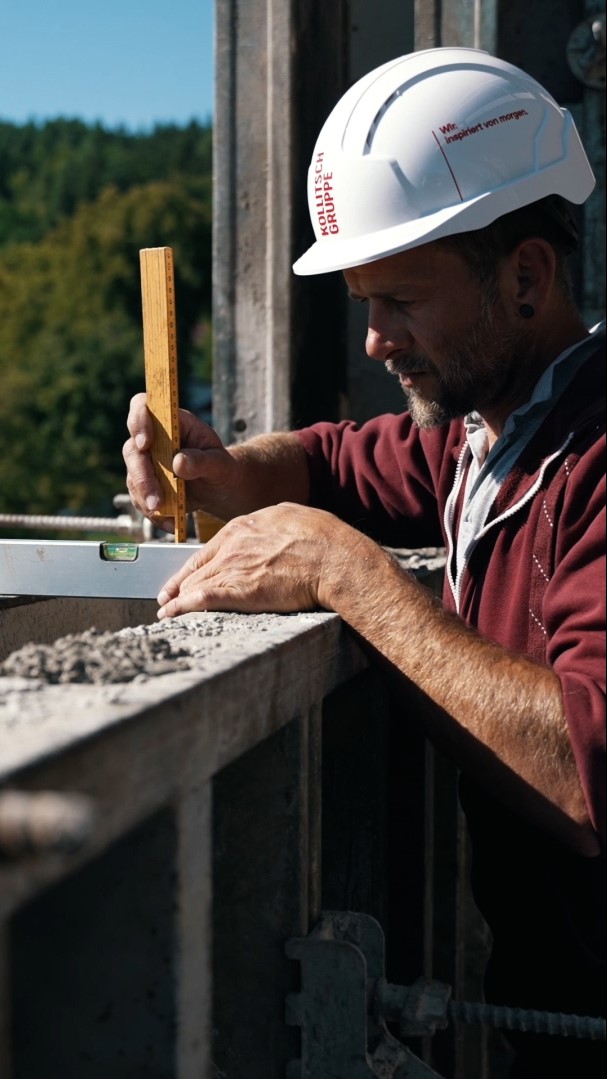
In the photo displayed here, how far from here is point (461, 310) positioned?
2.85 m

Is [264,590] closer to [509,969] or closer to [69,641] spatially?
[69,641]

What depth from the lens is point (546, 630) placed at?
7.96ft

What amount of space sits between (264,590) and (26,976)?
96cm

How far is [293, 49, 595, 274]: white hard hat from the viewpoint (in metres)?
2.77

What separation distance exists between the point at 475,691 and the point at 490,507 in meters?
0.57

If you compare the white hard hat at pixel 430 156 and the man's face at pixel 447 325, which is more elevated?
the white hard hat at pixel 430 156

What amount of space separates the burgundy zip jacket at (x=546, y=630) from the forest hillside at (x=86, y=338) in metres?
55.6

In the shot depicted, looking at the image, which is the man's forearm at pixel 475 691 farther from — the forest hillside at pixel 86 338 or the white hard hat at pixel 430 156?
the forest hillside at pixel 86 338

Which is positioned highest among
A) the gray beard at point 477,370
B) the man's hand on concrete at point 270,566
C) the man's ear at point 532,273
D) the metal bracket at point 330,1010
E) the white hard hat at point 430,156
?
the white hard hat at point 430,156

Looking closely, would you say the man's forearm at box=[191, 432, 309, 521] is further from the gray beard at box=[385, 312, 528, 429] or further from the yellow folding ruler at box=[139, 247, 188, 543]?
the gray beard at box=[385, 312, 528, 429]

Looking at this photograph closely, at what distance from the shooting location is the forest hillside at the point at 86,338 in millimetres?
60406

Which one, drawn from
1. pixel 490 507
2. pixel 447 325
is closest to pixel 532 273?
pixel 447 325

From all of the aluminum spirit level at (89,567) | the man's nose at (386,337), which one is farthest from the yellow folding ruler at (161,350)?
the man's nose at (386,337)

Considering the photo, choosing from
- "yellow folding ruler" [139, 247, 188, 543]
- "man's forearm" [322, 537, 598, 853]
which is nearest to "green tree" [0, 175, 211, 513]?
"yellow folding ruler" [139, 247, 188, 543]
